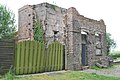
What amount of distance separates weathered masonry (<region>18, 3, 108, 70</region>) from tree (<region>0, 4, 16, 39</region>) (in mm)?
1378

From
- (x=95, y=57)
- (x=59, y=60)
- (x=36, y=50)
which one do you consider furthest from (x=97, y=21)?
(x=36, y=50)

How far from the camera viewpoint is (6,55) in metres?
11.9

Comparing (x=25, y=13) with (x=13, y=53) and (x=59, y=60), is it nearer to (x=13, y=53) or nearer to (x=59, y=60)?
(x=59, y=60)

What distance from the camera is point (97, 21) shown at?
20.7 meters

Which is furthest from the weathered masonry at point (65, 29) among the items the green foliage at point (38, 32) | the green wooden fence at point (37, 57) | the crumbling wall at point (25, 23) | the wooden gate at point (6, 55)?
the wooden gate at point (6, 55)

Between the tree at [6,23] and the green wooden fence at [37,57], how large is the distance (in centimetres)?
562

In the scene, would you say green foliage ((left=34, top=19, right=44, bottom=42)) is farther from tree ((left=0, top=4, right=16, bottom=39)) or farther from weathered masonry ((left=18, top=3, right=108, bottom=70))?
tree ((left=0, top=4, right=16, bottom=39))

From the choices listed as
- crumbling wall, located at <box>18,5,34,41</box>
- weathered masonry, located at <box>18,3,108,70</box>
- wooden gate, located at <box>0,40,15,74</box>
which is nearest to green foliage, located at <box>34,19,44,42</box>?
weathered masonry, located at <box>18,3,108,70</box>

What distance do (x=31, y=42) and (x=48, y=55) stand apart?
1.93 m

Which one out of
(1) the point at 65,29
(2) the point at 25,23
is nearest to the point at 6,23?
(2) the point at 25,23

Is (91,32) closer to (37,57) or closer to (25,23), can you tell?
(25,23)

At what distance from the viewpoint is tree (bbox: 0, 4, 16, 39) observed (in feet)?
63.2

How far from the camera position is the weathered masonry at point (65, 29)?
1656 cm

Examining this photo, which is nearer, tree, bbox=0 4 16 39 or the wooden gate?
the wooden gate
